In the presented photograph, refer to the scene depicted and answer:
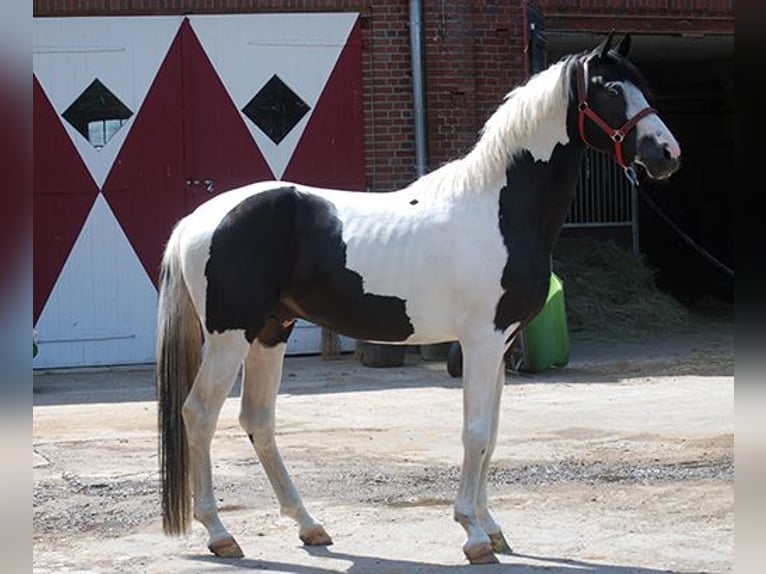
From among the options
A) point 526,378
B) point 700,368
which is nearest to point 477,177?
point 526,378

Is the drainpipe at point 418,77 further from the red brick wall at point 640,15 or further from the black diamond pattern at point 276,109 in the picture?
the red brick wall at point 640,15

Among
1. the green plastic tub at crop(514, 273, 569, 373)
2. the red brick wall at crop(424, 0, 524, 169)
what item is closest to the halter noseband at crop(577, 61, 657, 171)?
the green plastic tub at crop(514, 273, 569, 373)

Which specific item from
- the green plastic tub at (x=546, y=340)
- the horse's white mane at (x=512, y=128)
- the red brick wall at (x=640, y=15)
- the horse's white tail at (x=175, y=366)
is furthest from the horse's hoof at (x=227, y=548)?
the red brick wall at (x=640, y=15)

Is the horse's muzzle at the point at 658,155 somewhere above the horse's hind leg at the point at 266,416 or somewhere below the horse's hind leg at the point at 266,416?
above

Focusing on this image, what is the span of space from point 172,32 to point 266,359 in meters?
7.89

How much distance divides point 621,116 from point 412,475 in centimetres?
280

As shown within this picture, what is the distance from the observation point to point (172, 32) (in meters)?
13.2

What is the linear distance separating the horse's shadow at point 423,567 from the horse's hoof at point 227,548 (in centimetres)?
4

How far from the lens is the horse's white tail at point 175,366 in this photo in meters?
5.70

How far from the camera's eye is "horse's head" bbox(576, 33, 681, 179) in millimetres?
5445

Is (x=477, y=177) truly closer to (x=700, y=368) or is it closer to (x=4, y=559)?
(x=4, y=559)

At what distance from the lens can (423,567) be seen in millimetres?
5348

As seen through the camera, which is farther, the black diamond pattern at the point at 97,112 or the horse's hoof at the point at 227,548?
the black diamond pattern at the point at 97,112

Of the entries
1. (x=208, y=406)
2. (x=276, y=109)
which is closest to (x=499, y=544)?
(x=208, y=406)
